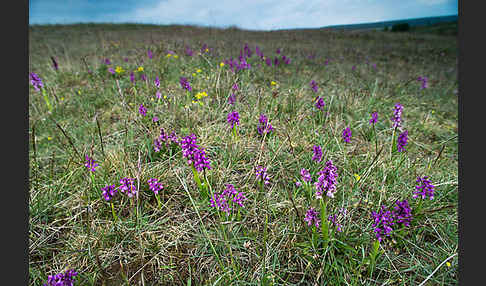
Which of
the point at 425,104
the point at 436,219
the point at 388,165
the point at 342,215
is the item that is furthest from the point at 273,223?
the point at 425,104

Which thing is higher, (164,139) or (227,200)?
(164,139)

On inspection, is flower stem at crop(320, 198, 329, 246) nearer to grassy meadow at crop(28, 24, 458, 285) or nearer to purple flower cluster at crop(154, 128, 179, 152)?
grassy meadow at crop(28, 24, 458, 285)

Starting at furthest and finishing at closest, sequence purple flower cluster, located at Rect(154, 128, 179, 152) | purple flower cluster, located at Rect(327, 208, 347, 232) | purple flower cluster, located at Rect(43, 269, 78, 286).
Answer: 1. purple flower cluster, located at Rect(154, 128, 179, 152)
2. purple flower cluster, located at Rect(327, 208, 347, 232)
3. purple flower cluster, located at Rect(43, 269, 78, 286)

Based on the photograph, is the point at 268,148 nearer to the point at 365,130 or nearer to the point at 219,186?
the point at 219,186

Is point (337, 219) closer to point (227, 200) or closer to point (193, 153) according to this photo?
point (227, 200)

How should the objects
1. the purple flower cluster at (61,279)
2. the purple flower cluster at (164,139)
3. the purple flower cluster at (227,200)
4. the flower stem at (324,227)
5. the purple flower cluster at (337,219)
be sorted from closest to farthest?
1. the purple flower cluster at (61,279)
2. the flower stem at (324,227)
3. the purple flower cluster at (337,219)
4. the purple flower cluster at (227,200)
5. the purple flower cluster at (164,139)

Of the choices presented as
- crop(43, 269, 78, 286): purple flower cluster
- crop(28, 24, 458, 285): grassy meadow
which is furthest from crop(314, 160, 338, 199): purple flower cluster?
crop(43, 269, 78, 286): purple flower cluster

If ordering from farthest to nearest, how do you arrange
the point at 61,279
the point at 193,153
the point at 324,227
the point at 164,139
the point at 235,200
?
1. the point at 164,139
2. the point at 235,200
3. the point at 193,153
4. the point at 324,227
5. the point at 61,279

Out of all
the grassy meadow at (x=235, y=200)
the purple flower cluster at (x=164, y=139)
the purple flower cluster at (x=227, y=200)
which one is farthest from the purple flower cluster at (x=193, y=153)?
the purple flower cluster at (x=164, y=139)

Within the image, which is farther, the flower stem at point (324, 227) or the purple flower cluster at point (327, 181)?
the flower stem at point (324, 227)

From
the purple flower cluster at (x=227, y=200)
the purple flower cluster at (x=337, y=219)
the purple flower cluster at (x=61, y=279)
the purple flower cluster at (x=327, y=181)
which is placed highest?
the purple flower cluster at (x=327, y=181)

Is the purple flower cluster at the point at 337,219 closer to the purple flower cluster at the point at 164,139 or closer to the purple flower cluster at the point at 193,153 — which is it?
the purple flower cluster at the point at 193,153

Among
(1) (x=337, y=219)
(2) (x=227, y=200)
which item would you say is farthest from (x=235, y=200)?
(1) (x=337, y=219)

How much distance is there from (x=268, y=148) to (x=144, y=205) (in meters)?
1.34
